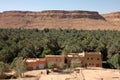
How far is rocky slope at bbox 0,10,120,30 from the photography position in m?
135

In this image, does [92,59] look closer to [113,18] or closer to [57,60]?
[57,60]

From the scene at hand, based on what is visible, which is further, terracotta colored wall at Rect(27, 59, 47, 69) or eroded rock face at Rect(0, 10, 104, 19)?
eroded rock face at Rect(0, 10, 104, 19)

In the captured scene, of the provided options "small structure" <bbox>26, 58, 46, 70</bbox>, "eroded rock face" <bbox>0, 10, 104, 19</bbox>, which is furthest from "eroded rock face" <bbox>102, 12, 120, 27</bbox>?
"small structure" <bbox>26, 58, 46, 70</bbox>

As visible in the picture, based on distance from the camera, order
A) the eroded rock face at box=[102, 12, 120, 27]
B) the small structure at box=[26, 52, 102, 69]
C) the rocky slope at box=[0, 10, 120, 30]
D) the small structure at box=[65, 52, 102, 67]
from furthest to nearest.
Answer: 1. the eroded rock face at box=[102, 12, 120, 27]
2. the rocky slope at box=[0, 10, 120, 30]
3. the small structure at box=[65, 52, 102, 67]
4. the small structure at box=[26, 52, 102, 69]

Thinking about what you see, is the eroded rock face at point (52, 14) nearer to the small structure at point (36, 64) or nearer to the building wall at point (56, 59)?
the building wall at point (56, 59)

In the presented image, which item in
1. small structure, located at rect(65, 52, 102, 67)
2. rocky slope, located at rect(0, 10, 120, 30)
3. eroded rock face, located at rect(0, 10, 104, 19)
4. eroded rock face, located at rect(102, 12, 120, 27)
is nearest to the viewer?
small structure, located at rect(65, 52, 102, 67)

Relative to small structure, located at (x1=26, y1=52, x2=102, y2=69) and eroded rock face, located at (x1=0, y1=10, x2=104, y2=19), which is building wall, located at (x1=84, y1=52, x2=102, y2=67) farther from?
eroded rock face, located at (x1=0, y1=10, x2=104, y2=19)

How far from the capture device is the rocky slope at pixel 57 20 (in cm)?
13525

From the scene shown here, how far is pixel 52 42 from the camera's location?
57750 millimetres

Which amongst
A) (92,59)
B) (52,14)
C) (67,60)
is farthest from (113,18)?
(67,60)

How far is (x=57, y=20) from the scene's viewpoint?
140750 millimetres

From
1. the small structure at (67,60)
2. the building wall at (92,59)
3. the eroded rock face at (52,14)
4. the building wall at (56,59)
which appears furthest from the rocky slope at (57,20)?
the building wall at (56,59)

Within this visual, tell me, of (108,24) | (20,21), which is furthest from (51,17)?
(108,24)

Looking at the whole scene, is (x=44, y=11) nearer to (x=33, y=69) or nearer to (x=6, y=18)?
(x=6, y=18)
